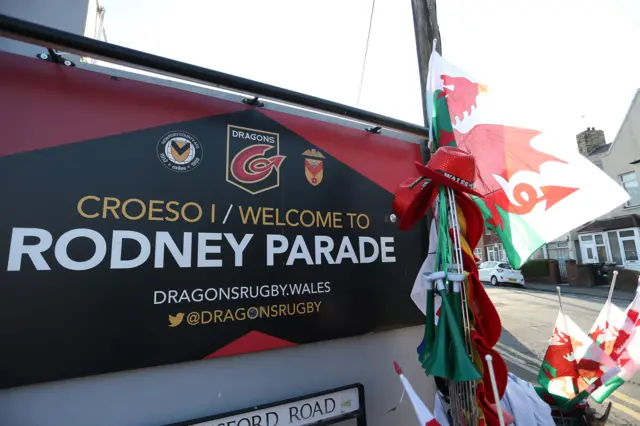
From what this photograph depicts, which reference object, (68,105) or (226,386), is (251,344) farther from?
(68,105)

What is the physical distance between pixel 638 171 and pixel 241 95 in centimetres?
2131

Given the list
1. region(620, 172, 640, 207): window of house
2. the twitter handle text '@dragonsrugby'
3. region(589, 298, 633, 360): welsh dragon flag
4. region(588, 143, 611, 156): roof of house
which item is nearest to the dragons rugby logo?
the twitter handle text '@dragonsrugby'

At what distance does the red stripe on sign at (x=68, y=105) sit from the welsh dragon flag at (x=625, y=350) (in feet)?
11.1

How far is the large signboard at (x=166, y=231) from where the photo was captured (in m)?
1.46

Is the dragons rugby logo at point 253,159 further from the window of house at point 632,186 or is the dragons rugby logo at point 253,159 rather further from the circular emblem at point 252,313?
the window of house at point 632,186

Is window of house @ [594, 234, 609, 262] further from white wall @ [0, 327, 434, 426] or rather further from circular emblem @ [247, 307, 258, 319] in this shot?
circular emblem @ [247, 307, 258, 319]

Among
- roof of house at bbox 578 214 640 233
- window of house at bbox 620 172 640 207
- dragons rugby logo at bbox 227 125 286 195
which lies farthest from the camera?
window of house at bbox 620 172 640 207

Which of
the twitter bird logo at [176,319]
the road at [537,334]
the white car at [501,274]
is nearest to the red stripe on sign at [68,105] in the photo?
the twitter bird logo at [176,319]

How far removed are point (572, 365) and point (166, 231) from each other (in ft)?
10.1

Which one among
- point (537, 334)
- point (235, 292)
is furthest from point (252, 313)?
point (537, 334)

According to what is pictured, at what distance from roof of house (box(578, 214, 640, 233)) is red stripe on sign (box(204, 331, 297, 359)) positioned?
1964 cm

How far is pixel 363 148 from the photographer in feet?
8.08

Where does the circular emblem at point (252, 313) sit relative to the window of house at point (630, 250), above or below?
below

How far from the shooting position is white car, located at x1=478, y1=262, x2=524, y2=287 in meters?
16.3
